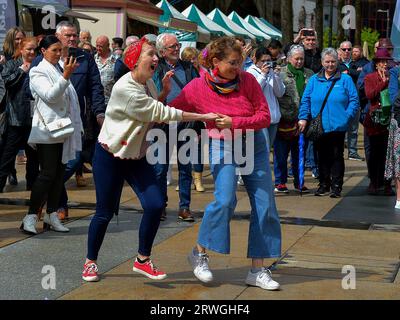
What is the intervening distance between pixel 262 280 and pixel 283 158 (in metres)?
5.08

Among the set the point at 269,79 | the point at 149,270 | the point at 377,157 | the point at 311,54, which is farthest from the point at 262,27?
the point at 149,270

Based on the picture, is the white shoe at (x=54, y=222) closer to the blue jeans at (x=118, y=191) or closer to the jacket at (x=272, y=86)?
the blue jeans at (x=118, y=191)

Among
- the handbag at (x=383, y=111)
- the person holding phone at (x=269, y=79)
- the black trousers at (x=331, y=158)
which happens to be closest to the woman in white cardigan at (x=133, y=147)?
the person holding phone at (x=269, y=79)

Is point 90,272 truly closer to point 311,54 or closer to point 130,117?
point 130,117

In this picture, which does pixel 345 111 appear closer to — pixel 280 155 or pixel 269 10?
pixel 280 155

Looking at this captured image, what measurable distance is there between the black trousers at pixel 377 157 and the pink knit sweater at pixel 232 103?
5231 mm

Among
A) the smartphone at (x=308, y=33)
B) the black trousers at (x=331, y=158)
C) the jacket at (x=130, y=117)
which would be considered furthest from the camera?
the smartphone at (x=308, y=33)

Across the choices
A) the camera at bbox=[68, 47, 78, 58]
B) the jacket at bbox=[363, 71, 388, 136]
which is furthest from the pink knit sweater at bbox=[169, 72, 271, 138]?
the jacket at bbox=[363, 71, 388, 136]

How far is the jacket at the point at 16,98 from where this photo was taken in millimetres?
9984

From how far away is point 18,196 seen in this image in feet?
33.1

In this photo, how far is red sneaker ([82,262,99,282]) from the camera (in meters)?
6.22

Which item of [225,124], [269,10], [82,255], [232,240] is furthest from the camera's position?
[269,10]
